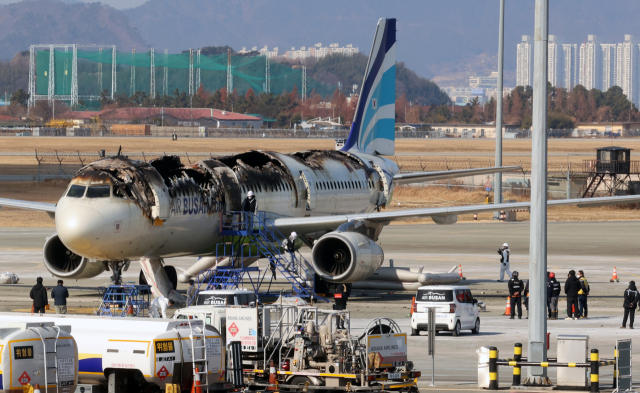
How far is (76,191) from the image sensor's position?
30734 millimetres

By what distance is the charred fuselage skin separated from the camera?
3030 cm

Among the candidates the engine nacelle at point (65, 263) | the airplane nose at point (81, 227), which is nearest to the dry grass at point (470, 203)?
the engine nacelle at point (65, 263)

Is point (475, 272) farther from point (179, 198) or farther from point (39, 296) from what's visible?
point (39, 296)

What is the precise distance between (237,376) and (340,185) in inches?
912

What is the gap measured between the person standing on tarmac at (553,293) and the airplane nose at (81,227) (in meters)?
14.4

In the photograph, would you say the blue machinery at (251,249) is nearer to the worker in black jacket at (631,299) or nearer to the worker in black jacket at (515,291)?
the worker in black jacket at (515,291)

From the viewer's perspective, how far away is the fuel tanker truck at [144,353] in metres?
18.0

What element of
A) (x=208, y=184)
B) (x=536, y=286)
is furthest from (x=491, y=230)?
(x=536, y=286)

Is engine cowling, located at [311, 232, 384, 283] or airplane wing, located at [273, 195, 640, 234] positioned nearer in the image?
engine cowling, located at [311, 232, 384, 283]

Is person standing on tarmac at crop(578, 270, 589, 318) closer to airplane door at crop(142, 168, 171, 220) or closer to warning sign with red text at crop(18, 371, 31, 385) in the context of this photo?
airplane door at crop(142, 168, 171, 220)

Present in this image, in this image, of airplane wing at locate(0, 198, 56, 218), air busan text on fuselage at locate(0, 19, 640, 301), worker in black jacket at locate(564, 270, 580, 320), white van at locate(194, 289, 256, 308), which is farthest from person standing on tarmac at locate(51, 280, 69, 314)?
worker in black jacket at locate(564, 270, 580, 320)

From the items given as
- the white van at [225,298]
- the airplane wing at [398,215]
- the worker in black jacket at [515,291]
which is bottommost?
the worker in black jacket at [515,291]

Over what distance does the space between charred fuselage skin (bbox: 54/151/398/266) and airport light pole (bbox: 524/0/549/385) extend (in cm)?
1394

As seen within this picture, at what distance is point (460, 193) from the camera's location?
289 feet
